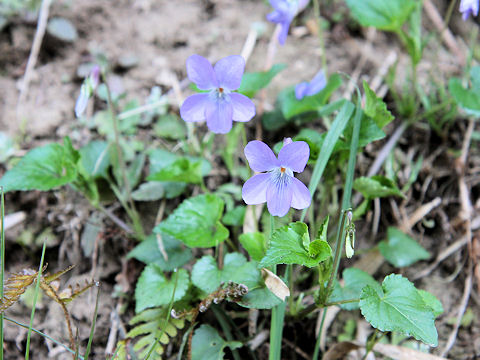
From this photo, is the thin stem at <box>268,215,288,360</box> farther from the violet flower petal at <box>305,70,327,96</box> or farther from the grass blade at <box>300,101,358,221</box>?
the violet flower petal at <box>305,70,327,96</box>

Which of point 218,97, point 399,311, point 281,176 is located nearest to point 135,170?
point 218,97

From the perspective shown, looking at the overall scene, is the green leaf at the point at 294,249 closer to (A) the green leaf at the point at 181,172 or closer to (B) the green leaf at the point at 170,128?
(A) the green leaf at the point at 181,172

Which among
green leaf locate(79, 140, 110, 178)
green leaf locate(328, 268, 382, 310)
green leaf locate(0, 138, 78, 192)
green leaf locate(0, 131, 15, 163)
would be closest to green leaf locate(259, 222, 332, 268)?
green leaf locate(328, 268, 382, 310)

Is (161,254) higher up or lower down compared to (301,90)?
lower down

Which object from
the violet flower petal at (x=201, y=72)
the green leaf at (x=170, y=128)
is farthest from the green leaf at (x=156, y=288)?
the green leaf at (x=170, y=128)

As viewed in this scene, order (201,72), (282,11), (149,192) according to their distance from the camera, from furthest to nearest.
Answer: (149,192)
(282,11)
(201,72)

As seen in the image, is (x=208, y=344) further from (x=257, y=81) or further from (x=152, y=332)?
(x=257, y=81)
